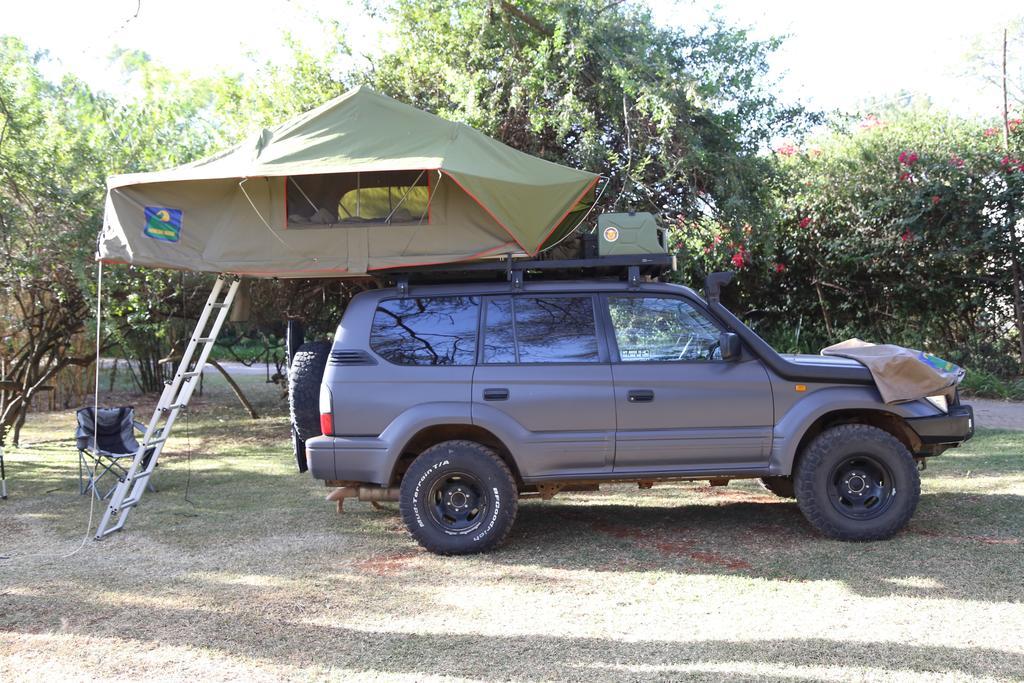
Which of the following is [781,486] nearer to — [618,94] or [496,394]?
[496,394]

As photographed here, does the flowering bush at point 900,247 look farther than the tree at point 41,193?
Yes

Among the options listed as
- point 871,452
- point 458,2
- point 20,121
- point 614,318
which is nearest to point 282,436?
point 20,121

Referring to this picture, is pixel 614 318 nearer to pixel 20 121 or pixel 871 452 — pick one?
pixel 871 452

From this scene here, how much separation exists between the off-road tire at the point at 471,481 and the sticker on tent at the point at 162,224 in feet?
7.95

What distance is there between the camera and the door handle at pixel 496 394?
18.9 ft

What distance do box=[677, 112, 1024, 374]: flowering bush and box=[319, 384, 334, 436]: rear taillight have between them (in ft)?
22.6

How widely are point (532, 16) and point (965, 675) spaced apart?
27.0 ft

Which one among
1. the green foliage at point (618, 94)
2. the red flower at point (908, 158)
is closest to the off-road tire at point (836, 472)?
the green foliage at point (618, 94)

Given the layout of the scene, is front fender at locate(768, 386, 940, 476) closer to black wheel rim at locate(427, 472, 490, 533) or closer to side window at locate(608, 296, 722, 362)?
side window at locate(608, 296, 722, 362)

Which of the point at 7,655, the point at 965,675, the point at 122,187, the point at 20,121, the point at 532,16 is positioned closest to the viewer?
the point at 965,675

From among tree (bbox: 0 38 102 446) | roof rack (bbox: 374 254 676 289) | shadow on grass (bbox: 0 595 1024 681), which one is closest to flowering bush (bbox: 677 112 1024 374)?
roof rack (bbox: 374 254 676 289)

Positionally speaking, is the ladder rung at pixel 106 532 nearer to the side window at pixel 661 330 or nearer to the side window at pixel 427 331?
the side window at pixel 427 331

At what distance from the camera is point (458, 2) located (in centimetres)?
1020

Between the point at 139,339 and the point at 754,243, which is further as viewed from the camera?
the point at 139,339
